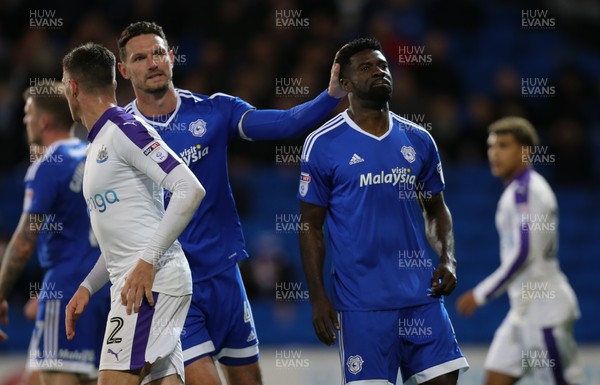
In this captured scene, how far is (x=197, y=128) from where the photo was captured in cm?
602

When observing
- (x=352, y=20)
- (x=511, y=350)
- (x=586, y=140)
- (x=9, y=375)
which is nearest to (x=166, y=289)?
(x=511, y=350)

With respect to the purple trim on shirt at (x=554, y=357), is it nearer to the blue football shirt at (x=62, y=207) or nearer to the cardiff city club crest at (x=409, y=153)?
the cardiff city club crest at (x=409, y=153)

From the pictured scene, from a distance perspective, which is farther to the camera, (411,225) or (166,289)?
(411,225)

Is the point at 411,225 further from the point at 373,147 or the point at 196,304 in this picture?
the point at 196,304

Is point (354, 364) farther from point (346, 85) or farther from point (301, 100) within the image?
point (301, 100)

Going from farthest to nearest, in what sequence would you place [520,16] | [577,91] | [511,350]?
[520,16], [577,91], [511,350]

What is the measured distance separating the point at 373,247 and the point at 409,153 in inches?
23.1

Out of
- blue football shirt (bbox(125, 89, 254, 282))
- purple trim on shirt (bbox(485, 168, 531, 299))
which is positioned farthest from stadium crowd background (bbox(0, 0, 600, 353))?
blue football shirt (bbox(125, 89, 254, 282))

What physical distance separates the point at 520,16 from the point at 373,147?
1129 cm

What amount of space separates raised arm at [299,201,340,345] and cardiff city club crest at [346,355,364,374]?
0.17m

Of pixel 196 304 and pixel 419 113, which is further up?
pixel 419 113

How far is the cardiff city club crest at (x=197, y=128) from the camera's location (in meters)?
6.01

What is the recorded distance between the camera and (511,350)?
8062 millimetres

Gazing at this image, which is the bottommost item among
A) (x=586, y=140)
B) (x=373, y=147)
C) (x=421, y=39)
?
(x=373, y=147)
